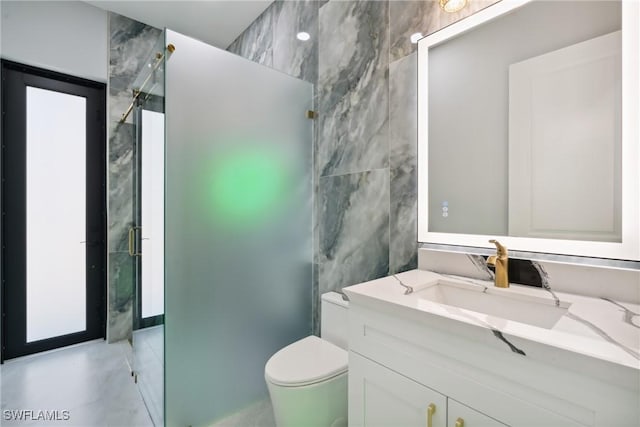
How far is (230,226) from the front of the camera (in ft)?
5.32

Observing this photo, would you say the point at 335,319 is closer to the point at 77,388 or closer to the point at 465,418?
the point at 465,418

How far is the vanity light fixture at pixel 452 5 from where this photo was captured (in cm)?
127

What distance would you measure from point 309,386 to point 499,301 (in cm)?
84

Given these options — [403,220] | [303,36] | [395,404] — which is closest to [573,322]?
[395,404]

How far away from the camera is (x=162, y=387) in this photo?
4.80ft

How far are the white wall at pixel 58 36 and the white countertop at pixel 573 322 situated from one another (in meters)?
2.98

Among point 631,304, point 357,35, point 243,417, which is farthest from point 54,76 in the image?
point 631,304

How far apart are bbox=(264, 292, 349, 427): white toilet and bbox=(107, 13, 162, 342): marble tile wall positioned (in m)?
1.98

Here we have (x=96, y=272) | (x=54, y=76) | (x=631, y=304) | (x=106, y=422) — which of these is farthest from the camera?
(x=96, y=272)

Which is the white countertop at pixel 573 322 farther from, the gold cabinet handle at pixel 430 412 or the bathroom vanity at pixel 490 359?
the gold cabinet handle at pixel 430 412

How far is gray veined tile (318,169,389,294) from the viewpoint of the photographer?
1594 mm

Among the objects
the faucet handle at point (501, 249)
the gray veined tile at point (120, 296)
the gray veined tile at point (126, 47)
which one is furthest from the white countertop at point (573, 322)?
the gray veined tile at point (126, 47)

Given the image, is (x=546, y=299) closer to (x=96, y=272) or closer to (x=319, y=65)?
(x=319, y=65)

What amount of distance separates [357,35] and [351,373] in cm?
174
